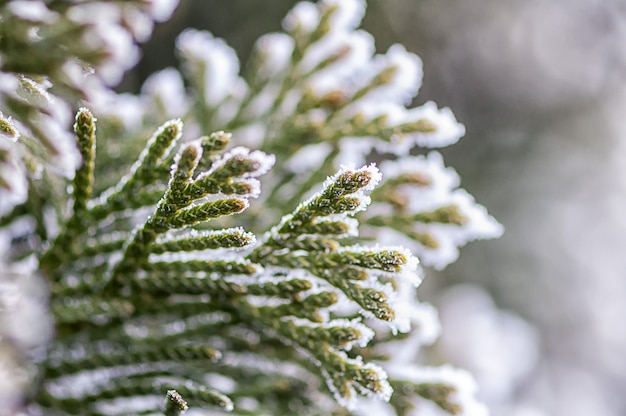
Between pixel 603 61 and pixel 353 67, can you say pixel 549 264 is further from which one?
pixel 353 67

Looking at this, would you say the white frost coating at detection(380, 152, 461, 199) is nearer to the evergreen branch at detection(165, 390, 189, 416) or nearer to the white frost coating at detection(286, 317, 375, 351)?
the white frost coating at detection(286, 317, 375, 351)

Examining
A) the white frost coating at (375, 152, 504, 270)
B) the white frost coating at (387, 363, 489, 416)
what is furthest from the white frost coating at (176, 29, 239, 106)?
the white frost coating at (387, 363, 489, 416)

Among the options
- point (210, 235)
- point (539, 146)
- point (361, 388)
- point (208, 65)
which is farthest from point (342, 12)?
point (539, 146)

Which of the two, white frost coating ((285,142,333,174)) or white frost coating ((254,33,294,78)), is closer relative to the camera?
white frost coating ((285,142,333,174))

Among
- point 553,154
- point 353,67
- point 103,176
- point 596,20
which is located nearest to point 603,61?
point 596,20

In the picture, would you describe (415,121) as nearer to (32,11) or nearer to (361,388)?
(361,388)

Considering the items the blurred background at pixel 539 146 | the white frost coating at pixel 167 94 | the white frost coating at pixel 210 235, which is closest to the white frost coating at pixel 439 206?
the white frost coating at pixel 210 235
